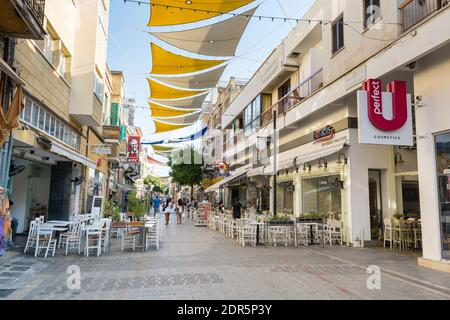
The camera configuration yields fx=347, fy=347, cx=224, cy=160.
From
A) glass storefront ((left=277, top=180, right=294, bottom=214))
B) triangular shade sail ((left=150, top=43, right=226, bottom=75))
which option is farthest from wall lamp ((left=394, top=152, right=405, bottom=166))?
triangular shade sail ((left=150, top=43, right=226, bottom=75))

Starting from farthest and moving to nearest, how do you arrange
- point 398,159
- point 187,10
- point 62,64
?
point 62,64 < point 398,159 < point 187,10

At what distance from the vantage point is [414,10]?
9578mm

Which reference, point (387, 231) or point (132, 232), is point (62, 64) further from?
point (387, 231)

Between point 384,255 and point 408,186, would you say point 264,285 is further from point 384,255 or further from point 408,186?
point 408,186

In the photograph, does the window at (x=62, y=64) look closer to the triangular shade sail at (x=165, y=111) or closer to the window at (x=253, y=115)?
the triangular shade sail at (x=165, y=111)

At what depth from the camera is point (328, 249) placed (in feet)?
37.2

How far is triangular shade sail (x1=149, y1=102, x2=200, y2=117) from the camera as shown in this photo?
21.9 m

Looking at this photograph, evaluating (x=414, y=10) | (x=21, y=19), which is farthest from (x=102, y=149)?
(x=414, y=10)

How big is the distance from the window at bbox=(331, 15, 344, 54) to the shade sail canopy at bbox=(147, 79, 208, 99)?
8.51 metres

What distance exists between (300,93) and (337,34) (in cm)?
444

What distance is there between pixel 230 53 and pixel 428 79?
7887 mm

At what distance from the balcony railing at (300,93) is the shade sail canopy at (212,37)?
12.9 feet

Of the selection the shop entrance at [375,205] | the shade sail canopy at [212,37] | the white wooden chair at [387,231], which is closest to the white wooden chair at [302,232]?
the shop entrance at [375,205]
